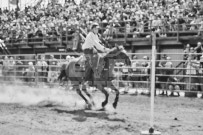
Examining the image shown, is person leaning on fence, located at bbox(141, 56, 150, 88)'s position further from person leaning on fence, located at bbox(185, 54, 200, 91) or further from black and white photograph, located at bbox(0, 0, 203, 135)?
person leaning on fence, located at bbox(185, 54, 200, 91)

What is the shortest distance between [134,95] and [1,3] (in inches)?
910

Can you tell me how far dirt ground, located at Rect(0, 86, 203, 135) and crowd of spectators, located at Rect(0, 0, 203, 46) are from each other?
22.9 ft

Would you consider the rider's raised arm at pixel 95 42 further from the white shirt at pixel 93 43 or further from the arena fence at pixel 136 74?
the arena fence at pixel 136 74

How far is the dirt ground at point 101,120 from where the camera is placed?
7.01 metres

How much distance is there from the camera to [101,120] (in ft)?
27.1

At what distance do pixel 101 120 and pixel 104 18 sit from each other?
45.1 ft

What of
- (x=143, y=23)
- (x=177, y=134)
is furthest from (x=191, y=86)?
(x=177, y=134)

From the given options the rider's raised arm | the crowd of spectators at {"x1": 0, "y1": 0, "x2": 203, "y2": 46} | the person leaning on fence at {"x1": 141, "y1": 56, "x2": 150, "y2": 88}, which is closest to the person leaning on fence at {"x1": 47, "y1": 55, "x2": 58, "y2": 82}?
the crowd of spectators at {"x1": 0, "y1": 0, "x2": 203, "y2": 46}

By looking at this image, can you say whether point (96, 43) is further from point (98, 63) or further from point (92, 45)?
point (98, 63)

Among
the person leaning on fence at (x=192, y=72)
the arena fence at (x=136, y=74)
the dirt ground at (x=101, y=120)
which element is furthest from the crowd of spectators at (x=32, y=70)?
the person leaning on fence at (x=192, y=72)

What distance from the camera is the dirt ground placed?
276 inches

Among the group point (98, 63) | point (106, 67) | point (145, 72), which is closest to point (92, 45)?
point (98, 63)

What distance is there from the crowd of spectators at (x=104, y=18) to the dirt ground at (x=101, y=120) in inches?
275

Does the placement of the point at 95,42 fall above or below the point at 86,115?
above
